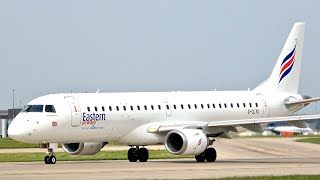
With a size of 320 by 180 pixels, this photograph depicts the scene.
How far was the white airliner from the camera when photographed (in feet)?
173

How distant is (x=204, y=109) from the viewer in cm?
5891

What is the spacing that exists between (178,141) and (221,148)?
19722 millimetres

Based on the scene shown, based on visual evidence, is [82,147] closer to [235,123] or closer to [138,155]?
[138,155]

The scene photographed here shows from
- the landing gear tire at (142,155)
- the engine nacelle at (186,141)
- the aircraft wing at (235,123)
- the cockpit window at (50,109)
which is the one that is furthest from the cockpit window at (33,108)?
the engine nacelle at (186,141)

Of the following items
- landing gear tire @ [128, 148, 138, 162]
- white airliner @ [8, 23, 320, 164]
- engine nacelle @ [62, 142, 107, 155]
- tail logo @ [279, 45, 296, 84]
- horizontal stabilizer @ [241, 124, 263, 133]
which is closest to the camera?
white airliner @ [8, 23, 320, 164]

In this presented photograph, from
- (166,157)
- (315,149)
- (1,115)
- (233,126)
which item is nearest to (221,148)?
(315,149)

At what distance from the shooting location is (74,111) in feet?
174

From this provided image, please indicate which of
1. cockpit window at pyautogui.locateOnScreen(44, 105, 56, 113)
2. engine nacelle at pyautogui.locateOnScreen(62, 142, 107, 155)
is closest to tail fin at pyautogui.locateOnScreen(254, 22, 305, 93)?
engine nacelle at pyautogui.locateOnScreen(62, 142, 107, 155)

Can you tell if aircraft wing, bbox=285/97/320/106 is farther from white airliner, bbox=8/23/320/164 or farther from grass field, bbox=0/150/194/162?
grass field, bbox=0/150/194/162

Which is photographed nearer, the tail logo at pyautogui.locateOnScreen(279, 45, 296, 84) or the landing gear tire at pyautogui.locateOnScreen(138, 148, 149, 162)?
the landing gear tire at pyautogui.locateOnScreen(138, 148, 149, 162)

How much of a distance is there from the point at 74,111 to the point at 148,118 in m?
5.01

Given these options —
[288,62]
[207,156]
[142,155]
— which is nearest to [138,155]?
[142,155]

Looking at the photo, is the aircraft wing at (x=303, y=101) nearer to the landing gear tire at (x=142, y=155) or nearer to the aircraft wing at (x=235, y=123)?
the aircraft wing at (x=235, y=123)

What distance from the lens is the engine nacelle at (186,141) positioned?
5344 cm
